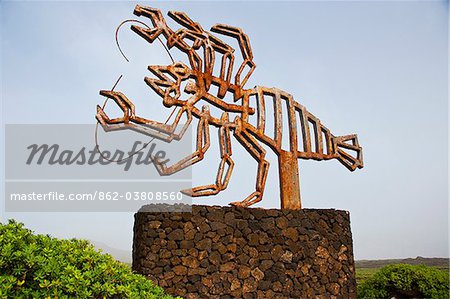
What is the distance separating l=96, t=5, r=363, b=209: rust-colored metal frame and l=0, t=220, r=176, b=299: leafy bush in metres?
2.71

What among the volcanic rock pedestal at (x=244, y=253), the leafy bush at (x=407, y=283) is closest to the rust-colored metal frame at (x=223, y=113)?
the volcanic rock pedestal at (x=244, y=253)

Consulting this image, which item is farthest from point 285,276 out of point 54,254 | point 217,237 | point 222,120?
point 54,254

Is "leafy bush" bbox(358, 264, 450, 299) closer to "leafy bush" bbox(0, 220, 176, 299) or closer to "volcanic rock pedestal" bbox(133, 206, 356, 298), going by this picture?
"volcanic rock pedestal" bbox(133, 206, 356, 298)

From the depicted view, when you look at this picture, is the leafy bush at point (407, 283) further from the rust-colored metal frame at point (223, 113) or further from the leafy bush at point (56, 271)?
the leafy bush at point (56, 271)

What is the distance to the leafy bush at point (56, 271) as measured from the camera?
2.57 m

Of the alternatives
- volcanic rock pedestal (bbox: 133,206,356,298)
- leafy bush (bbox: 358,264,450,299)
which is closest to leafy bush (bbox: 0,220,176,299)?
volcanic rock pedestal (bbox: 133,206,356,298)

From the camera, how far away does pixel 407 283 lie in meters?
7.98

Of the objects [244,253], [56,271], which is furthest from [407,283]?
[56,271]

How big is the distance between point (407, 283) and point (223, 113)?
4540 mm

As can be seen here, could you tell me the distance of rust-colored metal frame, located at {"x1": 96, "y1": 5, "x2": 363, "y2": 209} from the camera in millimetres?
5746

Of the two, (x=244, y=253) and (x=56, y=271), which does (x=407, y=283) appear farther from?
(x=56, y=271)

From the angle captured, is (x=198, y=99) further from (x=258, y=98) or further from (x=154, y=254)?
(x=154, y=254)

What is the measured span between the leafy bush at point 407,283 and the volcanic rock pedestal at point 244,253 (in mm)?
1943

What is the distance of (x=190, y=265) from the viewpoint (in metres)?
5.35
